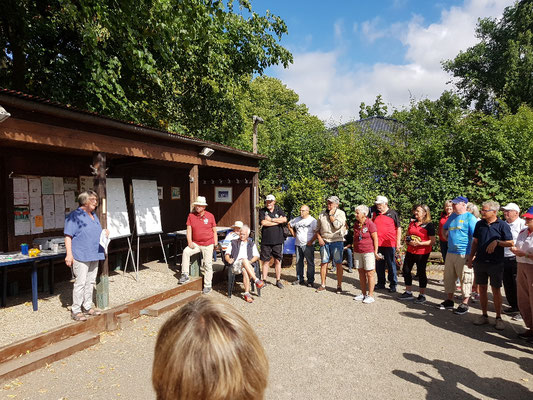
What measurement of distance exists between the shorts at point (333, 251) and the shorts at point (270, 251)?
1.07 metres

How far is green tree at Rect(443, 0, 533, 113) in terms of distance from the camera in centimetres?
2595

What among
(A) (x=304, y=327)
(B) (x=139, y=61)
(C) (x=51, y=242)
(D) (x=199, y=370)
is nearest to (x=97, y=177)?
(C) (x=51, y=242)

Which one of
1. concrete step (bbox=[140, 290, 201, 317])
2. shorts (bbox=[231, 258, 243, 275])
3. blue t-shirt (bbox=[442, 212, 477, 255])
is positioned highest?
blue t-shirt (bbox=[442, 212, 477, 255])

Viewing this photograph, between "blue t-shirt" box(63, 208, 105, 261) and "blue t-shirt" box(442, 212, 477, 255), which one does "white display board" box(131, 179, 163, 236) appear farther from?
"blue t-shirt" box(442, 212, 477, 255)

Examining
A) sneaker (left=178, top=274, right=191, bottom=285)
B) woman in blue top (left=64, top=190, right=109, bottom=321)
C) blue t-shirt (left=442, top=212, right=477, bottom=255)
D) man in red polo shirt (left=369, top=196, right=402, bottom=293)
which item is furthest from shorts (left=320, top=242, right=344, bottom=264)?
woman in blue top (left=64, top=190, right=109, bottom=321)

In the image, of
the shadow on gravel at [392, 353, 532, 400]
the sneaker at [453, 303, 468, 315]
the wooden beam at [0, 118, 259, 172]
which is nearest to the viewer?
the shadow on gravel at [392, 353, 532, 400]

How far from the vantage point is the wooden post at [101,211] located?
5.38 meters

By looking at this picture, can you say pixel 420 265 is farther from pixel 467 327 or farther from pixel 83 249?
pixel 83 249

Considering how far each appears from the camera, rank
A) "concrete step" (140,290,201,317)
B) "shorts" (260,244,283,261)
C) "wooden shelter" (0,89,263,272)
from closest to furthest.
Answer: "wooden shelter" (0,89,263,272), "concrete step" (140,290,201,317), "shorts" (260,244,283,261)

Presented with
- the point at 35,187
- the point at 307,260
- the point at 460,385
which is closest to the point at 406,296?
the point at 307,260

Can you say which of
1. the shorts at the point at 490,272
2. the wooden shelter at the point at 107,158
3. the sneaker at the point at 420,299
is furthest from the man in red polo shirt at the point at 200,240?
the shorts at the point at 490,272

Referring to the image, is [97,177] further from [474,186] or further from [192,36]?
[474,186]

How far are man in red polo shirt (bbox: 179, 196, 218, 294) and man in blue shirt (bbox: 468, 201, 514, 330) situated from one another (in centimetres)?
472

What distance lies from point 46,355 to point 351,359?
3.64 meters
